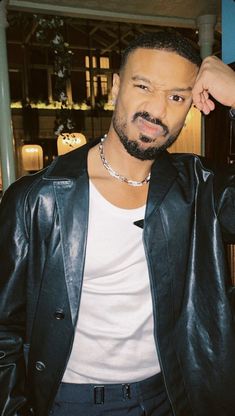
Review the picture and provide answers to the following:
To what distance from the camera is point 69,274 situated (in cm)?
149

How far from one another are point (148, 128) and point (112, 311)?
81 cm

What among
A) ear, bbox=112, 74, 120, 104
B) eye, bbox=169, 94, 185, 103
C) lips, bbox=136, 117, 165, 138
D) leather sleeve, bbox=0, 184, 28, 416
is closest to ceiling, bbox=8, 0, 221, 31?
ear, bbox=112, 74, 120, 104

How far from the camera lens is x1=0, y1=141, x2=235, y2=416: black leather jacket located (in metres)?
1.50

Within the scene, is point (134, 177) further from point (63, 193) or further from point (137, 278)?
point (137, 278)

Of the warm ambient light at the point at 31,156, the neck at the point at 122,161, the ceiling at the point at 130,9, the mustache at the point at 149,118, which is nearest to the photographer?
the mustache at the point at 149,118

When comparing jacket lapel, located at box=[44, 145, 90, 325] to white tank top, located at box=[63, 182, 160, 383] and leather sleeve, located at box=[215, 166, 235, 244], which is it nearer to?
white tank top, located at box=[63, 182, 160, 383]

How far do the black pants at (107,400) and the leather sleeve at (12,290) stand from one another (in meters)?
0.18

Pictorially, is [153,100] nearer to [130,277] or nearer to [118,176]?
[118,176]

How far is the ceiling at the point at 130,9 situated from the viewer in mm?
3906

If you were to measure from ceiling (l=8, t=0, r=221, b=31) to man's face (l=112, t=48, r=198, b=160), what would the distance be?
2.78m

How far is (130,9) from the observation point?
418 centimetres

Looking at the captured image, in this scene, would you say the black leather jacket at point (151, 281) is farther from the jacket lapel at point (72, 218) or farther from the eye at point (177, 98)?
the eye at point (177, 98)

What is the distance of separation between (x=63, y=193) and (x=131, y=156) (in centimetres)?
38

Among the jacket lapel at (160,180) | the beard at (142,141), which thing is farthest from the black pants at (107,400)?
the beard at (142,141)
